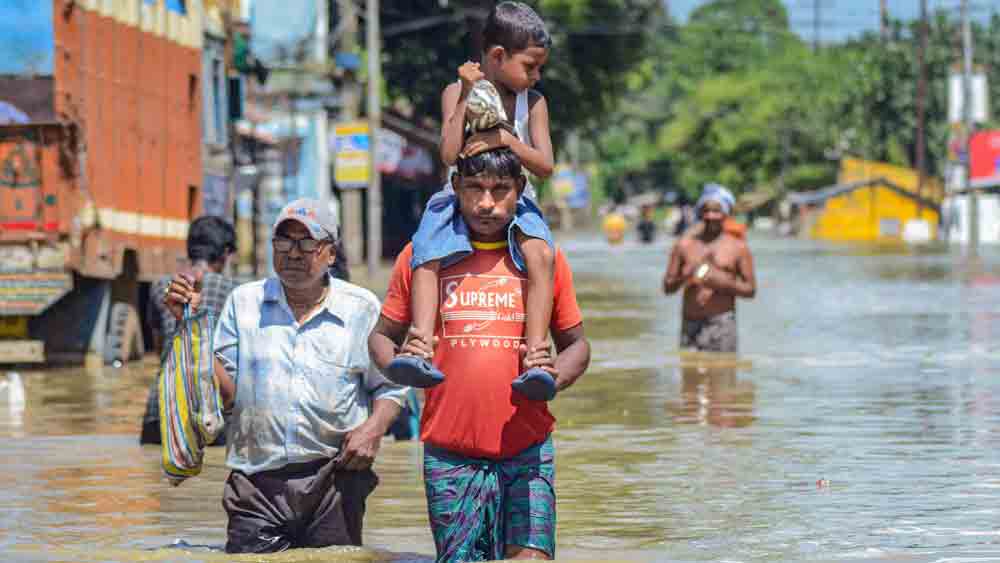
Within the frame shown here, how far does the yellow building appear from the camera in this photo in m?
98.9

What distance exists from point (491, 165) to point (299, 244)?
0.98m

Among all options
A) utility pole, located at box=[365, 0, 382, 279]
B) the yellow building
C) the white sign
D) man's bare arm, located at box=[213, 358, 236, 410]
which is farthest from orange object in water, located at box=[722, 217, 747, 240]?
the yellow building

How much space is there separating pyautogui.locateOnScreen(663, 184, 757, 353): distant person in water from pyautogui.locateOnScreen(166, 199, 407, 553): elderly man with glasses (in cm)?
1022

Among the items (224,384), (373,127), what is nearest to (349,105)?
(373,127)

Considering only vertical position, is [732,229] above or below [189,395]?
above

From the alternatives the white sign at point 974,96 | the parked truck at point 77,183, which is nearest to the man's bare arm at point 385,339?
the parked truck at point 77,183

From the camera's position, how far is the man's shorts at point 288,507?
7.39 metres

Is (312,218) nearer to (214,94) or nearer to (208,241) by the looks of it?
(208,241)

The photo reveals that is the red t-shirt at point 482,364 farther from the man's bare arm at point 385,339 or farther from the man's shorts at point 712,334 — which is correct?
the man's shorts at point 712,334

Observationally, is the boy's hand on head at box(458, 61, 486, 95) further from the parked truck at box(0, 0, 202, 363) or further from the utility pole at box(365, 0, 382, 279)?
the utility pole at box(365, 0, 382, 279)

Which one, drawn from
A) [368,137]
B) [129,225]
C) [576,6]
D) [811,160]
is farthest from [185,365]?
[811,160]

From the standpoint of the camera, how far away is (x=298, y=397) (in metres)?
7.37

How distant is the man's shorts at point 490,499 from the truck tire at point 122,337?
14.8m

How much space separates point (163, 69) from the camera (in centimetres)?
2503
